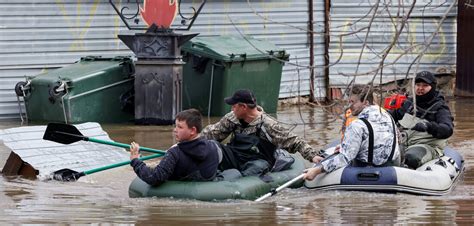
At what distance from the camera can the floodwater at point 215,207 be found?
9688mm

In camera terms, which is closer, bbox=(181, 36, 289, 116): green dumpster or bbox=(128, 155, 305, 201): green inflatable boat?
bbox=(128, 155, 305, 201): green inflatable boat

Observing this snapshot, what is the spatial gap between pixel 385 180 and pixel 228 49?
8.30m

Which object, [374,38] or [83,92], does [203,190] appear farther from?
[374,38]

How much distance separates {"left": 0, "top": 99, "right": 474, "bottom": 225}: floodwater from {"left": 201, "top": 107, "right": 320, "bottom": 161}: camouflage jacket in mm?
451

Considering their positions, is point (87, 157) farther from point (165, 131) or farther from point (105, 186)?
point (165, 131)

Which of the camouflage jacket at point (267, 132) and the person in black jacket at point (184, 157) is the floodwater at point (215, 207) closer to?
the person in black jacket at point (184, 157)

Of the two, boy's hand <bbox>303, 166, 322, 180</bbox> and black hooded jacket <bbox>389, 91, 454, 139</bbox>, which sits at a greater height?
black hooded jacket <bbox>389, 91, 454, 139</bbox>

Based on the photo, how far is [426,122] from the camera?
12.2 metres

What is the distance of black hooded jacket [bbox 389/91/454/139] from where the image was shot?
12219mm

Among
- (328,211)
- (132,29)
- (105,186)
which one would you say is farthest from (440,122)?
(132,29)

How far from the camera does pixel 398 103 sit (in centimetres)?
1280

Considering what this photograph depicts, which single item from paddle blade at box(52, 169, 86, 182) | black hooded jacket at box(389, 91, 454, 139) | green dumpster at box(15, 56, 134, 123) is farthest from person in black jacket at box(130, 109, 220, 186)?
green dumpster at box(15, 56, 134, 123)

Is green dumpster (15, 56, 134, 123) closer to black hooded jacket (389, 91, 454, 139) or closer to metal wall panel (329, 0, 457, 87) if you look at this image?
metal wall panel (329, 0, 457, 87)

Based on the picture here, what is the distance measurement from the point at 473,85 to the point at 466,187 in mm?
11341
